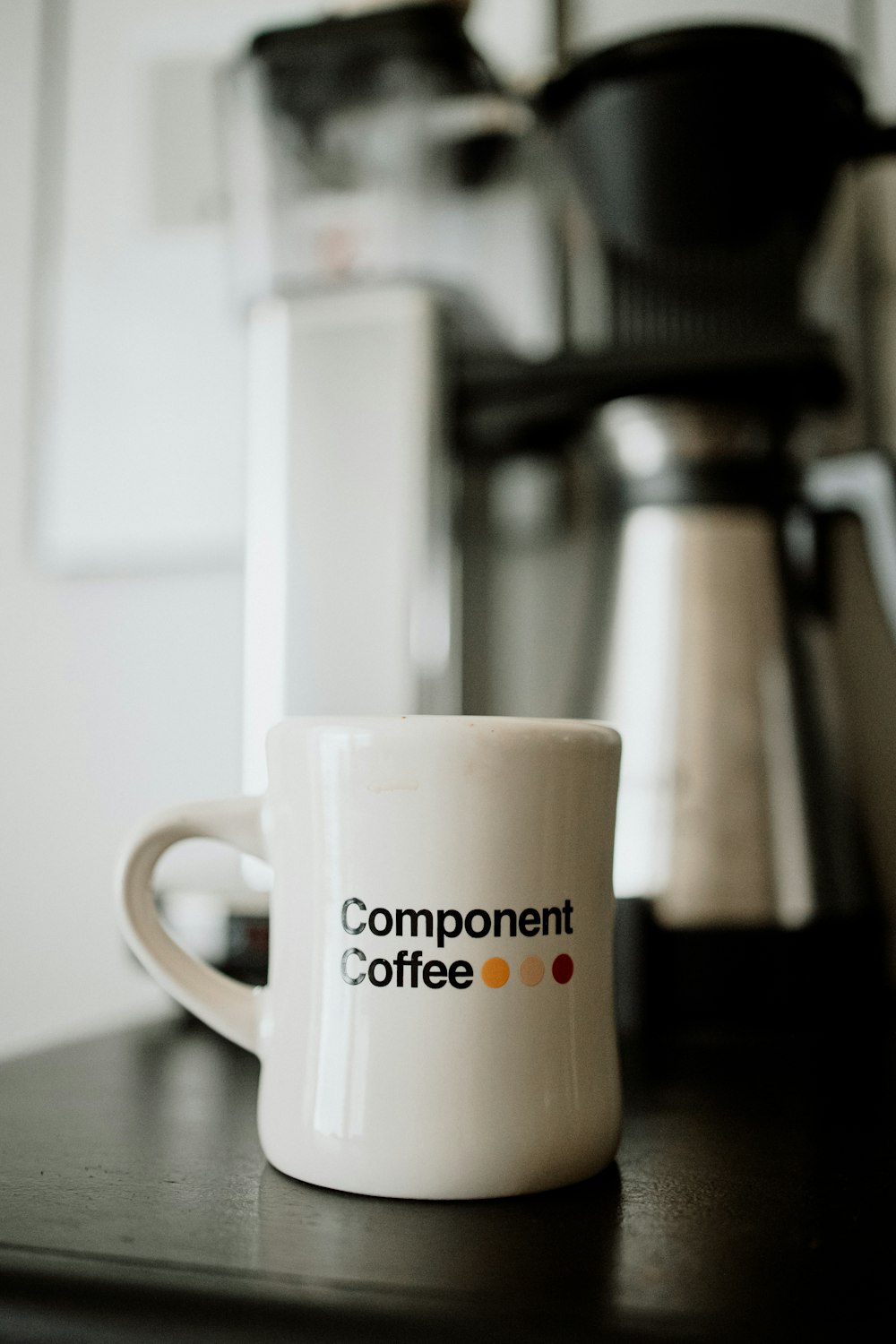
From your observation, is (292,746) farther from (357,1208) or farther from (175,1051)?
(175,1051)

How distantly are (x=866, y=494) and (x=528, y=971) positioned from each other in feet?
1.31

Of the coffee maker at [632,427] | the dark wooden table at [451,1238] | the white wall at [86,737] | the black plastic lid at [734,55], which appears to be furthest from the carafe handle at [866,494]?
the white wall at [86,737]

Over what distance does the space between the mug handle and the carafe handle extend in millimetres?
390

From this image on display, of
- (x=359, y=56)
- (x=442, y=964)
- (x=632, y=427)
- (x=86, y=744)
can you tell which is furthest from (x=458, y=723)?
(x=86, y=744)

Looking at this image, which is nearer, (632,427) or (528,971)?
(528,971)

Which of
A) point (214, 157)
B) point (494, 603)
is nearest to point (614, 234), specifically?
point (494, 603)

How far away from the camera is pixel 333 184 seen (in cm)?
68

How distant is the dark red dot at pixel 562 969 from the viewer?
32cm

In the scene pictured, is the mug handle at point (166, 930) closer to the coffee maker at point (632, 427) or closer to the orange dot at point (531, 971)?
the orange dot at point (531, 971)

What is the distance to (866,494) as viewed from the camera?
2.01ft

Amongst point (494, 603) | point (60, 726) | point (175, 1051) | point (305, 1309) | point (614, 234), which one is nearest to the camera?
point (305, 1309)

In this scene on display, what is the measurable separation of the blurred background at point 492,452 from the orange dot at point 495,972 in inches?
9.0

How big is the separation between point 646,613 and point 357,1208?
0.37 meters

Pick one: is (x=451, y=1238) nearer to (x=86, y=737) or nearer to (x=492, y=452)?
(x=492, y=452)
